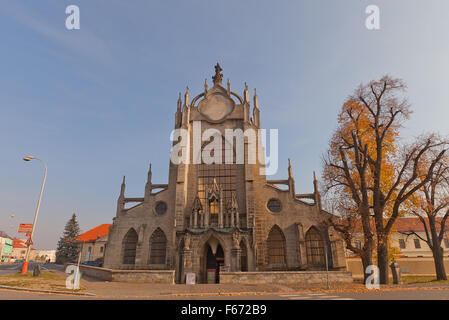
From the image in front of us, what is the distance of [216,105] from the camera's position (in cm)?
3269

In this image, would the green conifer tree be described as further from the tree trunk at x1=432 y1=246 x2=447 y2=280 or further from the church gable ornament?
the tree trunk at x1=432 y1=246 x2=447 y2=280

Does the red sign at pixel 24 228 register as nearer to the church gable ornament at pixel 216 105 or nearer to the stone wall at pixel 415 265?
the church gable ornament at pixel 216 105

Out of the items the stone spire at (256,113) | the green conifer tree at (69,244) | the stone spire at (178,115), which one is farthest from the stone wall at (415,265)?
the green conifer tree at (69,244)

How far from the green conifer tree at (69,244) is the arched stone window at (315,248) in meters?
45.8

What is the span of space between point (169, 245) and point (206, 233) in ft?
14.1

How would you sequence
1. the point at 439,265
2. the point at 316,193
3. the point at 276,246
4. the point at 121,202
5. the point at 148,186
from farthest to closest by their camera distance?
the point at 148,186
the point at 121,202
the point at 316,193
the point at 276,246
the point at 439,265

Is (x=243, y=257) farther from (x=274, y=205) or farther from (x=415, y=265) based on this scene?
(x=415, y=265)

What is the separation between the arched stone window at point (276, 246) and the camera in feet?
82.8

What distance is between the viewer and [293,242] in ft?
83.1

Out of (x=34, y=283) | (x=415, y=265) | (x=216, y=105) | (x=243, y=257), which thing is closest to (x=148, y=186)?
(x=216, y=105)

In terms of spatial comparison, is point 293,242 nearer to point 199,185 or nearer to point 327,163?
point 327,163

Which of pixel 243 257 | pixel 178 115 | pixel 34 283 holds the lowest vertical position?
pixel 34 283

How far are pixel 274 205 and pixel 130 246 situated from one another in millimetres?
15814
